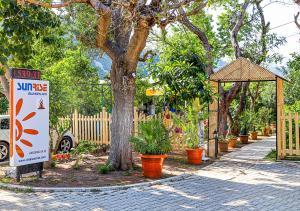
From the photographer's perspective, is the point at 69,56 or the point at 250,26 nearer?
the point at 69,56

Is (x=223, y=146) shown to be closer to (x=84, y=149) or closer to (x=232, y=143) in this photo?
(x=232, y=143)

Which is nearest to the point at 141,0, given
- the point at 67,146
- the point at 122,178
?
the point at 122,178

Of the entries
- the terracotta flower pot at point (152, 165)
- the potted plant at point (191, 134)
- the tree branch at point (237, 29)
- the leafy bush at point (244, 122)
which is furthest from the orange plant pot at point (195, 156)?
the leafy bush at point (244, 122)

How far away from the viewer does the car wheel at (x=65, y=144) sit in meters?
14.3

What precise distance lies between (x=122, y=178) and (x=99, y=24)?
11.9 feet

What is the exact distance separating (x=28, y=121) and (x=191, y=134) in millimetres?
4929

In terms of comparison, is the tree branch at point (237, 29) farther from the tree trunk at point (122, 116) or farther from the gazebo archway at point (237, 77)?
the tree trunk at point (122, 116)

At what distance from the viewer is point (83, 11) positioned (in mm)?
10750

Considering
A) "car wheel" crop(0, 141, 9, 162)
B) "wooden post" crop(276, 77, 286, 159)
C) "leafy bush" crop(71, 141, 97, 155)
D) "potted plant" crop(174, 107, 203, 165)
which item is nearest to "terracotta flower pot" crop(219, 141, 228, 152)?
"potted plant" crop(174, 107, 203, 165)

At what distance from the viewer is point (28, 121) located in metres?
8.66

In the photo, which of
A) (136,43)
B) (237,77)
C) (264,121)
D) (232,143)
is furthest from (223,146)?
(264,121)

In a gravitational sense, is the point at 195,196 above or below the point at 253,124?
below

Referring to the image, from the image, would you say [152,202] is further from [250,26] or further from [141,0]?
[250,26]

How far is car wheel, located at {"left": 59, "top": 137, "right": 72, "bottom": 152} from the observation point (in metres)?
14.3
